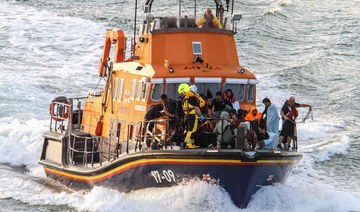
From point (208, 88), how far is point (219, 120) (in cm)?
194

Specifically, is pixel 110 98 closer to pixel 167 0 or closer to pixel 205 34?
pixel 205 34

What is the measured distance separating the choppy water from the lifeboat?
0.99 feet

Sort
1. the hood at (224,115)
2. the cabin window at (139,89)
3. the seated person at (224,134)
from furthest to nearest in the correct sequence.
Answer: the cabin window at (139,89), the hood at (224,115), the seated person at (224,134)

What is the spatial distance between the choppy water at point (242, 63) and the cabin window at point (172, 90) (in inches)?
79.9

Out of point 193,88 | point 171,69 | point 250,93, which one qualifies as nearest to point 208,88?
point 171,69

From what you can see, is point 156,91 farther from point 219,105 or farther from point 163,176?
point 163,176

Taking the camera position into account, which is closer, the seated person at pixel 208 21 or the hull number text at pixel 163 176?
the hull number text at pixel 163 176

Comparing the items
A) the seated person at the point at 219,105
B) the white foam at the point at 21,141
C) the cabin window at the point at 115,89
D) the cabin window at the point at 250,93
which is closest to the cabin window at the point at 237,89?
the cabin window at the point at 250,93

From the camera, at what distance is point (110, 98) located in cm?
1903

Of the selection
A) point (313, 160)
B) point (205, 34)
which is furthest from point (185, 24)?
point (313, 160)

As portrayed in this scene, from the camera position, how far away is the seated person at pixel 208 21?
1855 centimetres

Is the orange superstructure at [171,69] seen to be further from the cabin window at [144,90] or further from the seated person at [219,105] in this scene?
the seated person at [219,105]

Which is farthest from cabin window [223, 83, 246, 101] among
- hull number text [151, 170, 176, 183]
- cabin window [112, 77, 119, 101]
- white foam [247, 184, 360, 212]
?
hull number text [151, 170, 176, 183]

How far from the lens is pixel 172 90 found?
1759 centimetres
